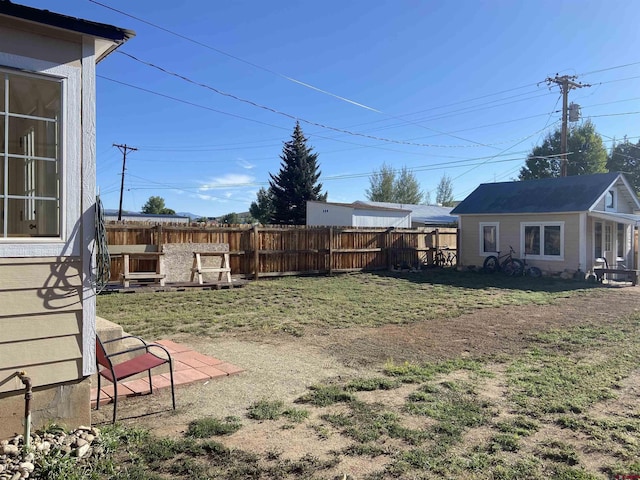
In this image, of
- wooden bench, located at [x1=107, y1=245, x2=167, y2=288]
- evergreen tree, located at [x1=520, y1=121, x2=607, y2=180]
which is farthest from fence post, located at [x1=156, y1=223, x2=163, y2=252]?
evergreen tree, located at [x1=520, y1=121, x2=607, y2=180]

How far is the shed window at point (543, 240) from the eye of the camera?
632 inches

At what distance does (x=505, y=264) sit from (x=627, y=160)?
3703cm

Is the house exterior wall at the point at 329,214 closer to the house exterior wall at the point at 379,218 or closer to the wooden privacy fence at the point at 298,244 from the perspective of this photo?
the house exterior wall at the point at 379,218

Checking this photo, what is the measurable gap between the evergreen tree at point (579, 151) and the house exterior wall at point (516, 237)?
24.1 metres

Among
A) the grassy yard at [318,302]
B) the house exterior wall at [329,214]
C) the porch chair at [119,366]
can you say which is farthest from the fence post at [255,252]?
the house exterior wall at [329,214]

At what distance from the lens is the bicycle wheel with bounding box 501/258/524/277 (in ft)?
53.9

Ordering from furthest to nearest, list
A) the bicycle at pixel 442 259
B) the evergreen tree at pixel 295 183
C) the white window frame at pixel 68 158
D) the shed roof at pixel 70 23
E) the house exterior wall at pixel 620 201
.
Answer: the evergreen tree at pixel 295 183 → the bicycle at pixel 442 259 → the house exterior wall at pixel 620 201 → the white window frame at pixel 68 158 → the shed roof at pixel 70 23

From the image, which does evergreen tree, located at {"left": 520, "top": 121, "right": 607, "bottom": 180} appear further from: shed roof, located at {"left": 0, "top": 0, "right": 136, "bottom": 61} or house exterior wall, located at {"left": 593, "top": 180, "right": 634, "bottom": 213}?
shed roof, located at {"left": 0, "top": 0, "right": 136, "bottom": 61}

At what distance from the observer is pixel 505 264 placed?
672 inches

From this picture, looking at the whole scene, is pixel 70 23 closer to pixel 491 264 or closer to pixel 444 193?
pixel 491 264

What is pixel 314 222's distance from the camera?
28719 millimetres

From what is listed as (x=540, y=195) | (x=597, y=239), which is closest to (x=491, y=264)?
(x=540, y=195)

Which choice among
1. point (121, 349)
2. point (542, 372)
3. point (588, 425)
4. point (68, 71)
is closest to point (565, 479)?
point (588, 425)

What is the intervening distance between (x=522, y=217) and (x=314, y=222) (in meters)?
14.1
